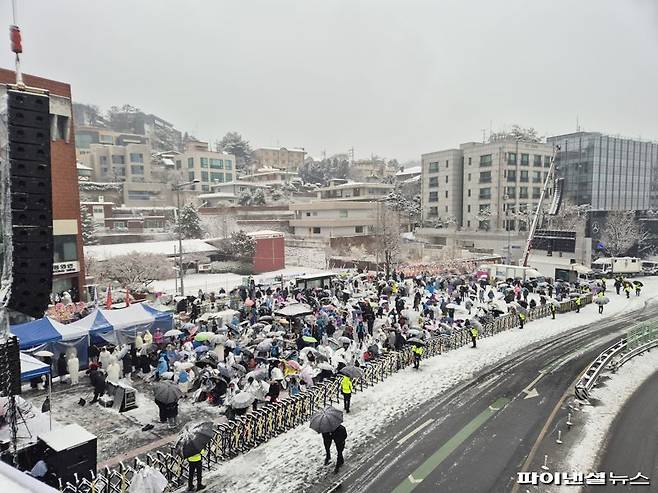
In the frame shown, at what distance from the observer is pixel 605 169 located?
78812 mm

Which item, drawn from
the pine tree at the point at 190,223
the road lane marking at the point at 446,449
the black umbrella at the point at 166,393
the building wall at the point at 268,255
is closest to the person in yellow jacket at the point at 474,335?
the road lane marking at the point at 446,449

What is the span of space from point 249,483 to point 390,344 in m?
9.88

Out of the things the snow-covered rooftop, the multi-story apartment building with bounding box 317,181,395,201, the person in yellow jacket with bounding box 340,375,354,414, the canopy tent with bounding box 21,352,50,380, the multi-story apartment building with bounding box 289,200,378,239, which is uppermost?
the multi-story apartment building with bounding box 317,181,395,201

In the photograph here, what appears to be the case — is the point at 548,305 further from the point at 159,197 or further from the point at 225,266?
the point at 159,197

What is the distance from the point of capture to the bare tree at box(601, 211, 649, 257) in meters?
50.5

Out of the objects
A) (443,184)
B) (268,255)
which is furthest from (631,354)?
(443,184)

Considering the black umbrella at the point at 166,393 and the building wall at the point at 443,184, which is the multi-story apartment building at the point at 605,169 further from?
the black umbrella at the point at 166,393

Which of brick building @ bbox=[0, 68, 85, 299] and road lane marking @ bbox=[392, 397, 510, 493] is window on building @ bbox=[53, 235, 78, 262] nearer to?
brick building @ bbox=[0, 68, 85, 299]

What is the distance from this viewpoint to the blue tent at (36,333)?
50.5ft

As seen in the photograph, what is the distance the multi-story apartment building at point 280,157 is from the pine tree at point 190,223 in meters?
66.9

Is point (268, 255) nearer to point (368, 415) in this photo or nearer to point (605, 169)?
point (368, 415)

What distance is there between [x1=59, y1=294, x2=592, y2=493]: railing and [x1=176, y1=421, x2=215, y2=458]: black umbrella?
72cm

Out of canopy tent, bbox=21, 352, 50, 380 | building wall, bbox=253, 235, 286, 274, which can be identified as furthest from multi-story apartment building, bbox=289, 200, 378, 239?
canopy tent, bbox=21, 352, 50, 380

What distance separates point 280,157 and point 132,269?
313ft
